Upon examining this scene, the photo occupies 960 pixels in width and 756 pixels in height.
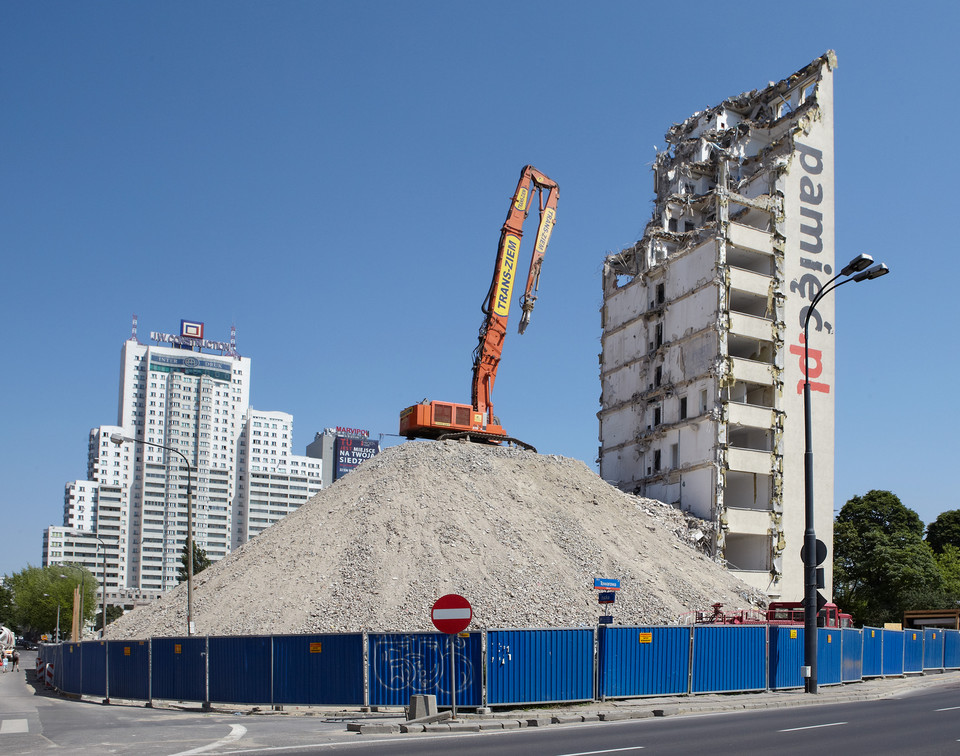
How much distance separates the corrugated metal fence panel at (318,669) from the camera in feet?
62.9

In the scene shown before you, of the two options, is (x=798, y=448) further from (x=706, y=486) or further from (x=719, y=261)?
(x=719, y=261)

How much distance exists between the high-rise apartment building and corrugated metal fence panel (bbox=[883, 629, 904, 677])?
15956 centimetres

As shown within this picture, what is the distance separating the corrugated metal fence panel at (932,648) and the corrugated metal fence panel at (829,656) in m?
8.55

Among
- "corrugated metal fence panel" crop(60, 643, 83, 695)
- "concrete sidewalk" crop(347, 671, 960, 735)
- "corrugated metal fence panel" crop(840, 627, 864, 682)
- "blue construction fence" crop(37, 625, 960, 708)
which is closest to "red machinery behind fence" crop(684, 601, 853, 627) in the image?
"corrugated metal fence panel" crop(840, 627, 864, 682)

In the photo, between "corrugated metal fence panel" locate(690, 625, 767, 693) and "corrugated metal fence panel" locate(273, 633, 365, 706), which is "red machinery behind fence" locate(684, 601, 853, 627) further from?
"corrugated metal fence panel" locate(273, 633, 365, 706)

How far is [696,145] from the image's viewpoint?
64.1 metres

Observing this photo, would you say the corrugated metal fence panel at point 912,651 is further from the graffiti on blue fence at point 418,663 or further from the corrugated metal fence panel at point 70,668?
the corrugated metal fence panel at point 70,668

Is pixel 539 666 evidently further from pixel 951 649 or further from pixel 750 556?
pixel 750 556

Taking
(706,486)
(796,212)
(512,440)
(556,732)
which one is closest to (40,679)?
(512,440)

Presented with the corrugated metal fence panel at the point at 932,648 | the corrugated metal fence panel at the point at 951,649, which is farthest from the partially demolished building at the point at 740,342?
the corrugated metal fence panel at the point at 932,648

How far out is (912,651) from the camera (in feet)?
99.9

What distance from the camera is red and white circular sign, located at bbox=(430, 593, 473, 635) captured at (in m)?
15.5

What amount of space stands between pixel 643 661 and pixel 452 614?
6.32 meters

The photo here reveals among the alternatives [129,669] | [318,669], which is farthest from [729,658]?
[129,669]
